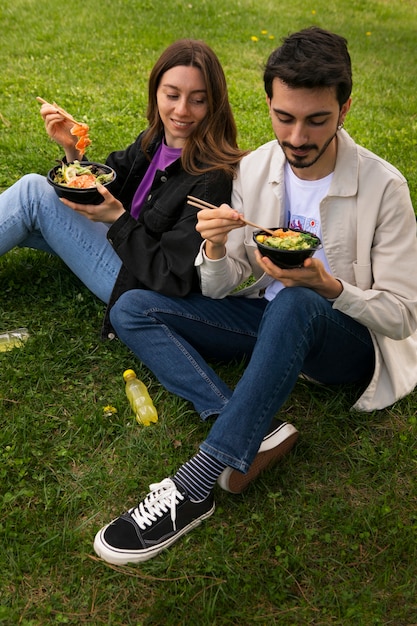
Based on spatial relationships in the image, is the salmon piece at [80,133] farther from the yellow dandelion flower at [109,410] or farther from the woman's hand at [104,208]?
the yellow dandelion flower at [109,410]

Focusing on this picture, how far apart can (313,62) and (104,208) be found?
105cm

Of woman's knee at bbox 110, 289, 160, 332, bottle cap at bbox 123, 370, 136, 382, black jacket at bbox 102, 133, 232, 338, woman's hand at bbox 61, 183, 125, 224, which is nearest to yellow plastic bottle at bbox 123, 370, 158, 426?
bottle cap at bbox 123, 370, 136, 382

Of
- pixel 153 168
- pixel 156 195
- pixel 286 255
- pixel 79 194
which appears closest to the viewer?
pixel 286 255

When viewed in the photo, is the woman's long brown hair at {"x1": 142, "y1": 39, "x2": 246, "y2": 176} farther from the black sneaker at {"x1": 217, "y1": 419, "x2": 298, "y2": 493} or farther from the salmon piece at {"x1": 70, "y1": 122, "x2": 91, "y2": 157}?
the black sneaker at {"x1": 217, "y1": 419, "x2": 298, "y2": 493}

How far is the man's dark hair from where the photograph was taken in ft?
7.60

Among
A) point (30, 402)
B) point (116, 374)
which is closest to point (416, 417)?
point (116, 374)

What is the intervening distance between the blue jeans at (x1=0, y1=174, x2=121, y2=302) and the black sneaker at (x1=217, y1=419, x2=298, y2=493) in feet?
3.43

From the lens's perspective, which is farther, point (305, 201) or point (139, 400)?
point (139, 400)

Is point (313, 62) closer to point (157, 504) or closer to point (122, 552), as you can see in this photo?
point (157, 504)

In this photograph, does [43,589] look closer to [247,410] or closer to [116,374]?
[247,410]

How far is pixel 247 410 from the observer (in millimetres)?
2365

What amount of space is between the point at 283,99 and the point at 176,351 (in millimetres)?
1038

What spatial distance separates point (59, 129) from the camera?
3236 millimetres

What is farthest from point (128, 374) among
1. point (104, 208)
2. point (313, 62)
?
point (313, 62)
